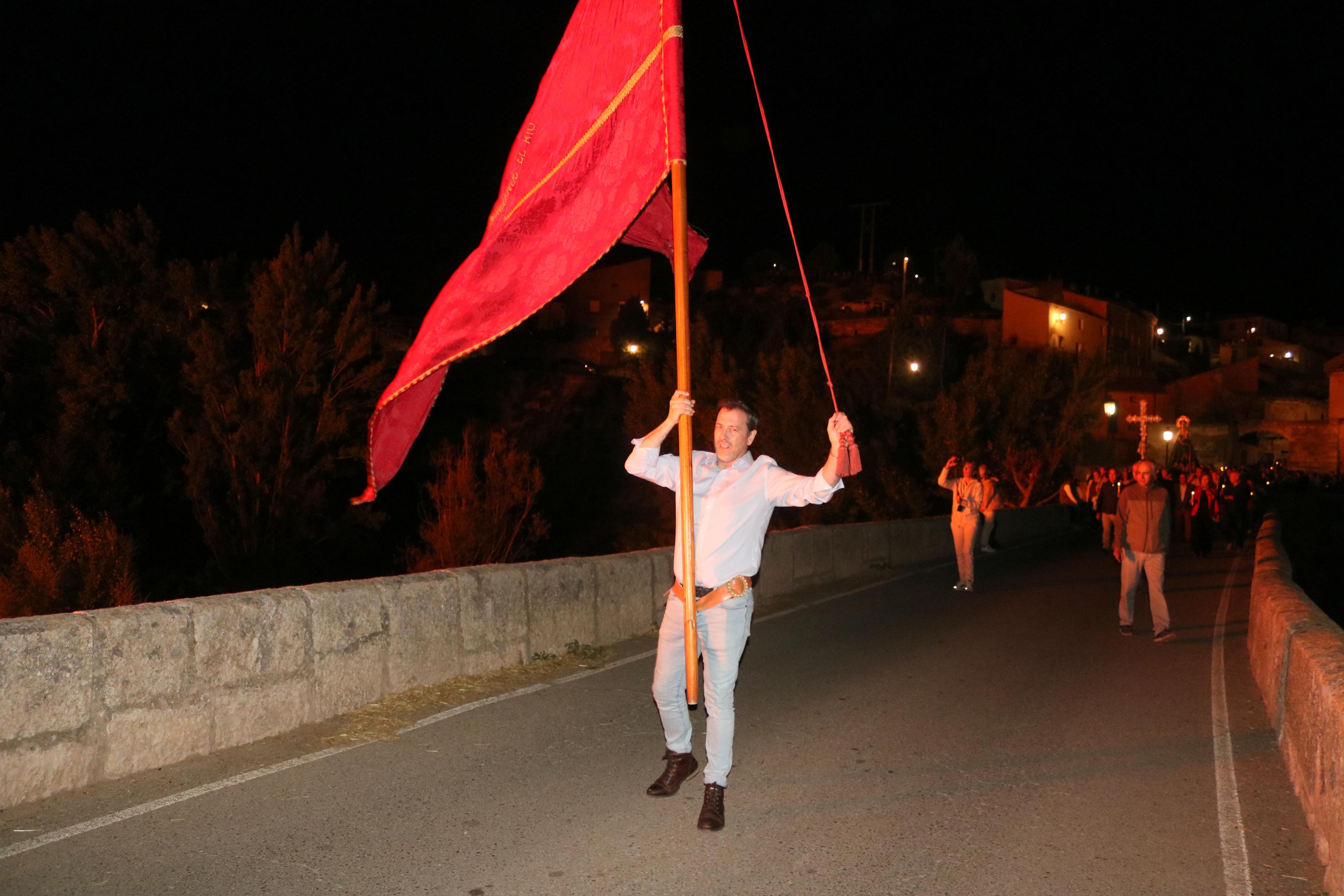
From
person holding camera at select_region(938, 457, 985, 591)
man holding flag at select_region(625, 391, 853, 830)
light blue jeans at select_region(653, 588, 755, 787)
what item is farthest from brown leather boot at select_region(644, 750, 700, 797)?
person holding camera at select_region(938, 457, 985, 591)

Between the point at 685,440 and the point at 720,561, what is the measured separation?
2.54 ft

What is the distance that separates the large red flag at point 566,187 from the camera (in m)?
5.02

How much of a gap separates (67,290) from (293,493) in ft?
38.0

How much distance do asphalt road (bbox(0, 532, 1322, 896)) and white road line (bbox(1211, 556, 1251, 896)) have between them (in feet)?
0.16

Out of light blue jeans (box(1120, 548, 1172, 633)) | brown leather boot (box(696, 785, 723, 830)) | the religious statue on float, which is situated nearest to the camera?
brown leather boot (box(696, 785, 723, 830))

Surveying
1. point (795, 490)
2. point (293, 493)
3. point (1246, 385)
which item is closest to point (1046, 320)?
point (1246, 385)

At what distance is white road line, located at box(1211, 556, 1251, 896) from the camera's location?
4.47m

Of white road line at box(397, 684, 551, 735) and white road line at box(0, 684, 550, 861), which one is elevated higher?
white road line at box(0, 684, 550, 861)

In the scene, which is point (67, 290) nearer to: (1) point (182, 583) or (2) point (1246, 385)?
(1) point (182, 583)

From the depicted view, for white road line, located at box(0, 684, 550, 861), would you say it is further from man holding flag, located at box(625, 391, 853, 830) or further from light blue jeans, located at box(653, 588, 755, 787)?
light blue jeans, located at box(653, 588, 755, 787)

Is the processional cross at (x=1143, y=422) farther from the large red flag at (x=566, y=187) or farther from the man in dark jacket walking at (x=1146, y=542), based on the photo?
the large red flag at (x=566, y=187)

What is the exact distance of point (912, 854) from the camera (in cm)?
460

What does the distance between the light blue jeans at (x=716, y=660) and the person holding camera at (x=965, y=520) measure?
418 inches

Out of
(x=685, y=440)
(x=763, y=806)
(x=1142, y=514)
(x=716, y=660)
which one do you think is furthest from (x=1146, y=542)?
(x=685, y=440)
